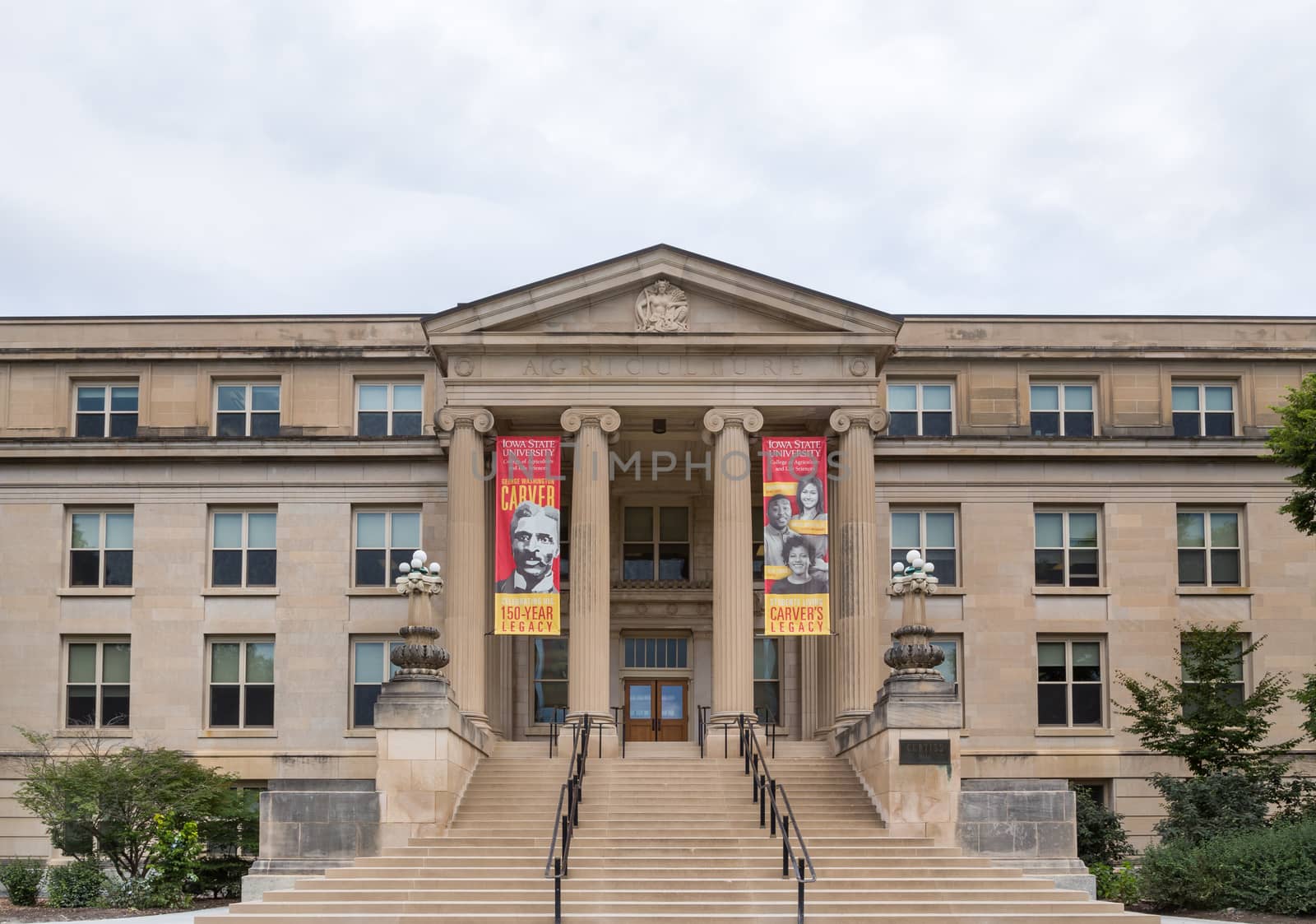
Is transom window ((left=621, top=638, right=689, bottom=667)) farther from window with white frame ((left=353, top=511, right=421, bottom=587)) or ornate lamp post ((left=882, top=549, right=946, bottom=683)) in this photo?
ornate lamp post ((left=882, top=549, right=946, bottom=683))

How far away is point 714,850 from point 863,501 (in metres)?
11.1

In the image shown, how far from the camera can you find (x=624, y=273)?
1496 inches

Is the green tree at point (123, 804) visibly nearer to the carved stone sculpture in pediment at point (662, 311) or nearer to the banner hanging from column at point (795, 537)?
the banner hanging from column at point (795, 537)

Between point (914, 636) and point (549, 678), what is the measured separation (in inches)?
570

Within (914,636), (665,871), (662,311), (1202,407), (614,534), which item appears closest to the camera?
(665,871)

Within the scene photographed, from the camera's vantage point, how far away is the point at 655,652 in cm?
4375

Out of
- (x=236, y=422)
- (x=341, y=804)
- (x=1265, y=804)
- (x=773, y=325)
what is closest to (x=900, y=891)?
(x=341, y=804)

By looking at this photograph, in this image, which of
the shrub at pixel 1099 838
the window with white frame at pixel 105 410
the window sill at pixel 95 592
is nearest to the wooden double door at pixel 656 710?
the shrub at pixel 1099 838

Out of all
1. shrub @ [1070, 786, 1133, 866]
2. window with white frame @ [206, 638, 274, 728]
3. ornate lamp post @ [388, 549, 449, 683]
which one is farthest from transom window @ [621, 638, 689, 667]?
ornate lamp post @ [388, 549, 449, 683]

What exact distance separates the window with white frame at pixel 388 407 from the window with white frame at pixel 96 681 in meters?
8.49

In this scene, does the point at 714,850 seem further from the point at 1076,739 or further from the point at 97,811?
the point at 1076,739

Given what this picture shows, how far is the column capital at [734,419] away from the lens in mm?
37625

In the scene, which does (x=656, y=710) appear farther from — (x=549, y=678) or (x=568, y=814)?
(x=568, y=814)

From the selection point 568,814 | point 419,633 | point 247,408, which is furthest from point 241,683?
point 568,814
